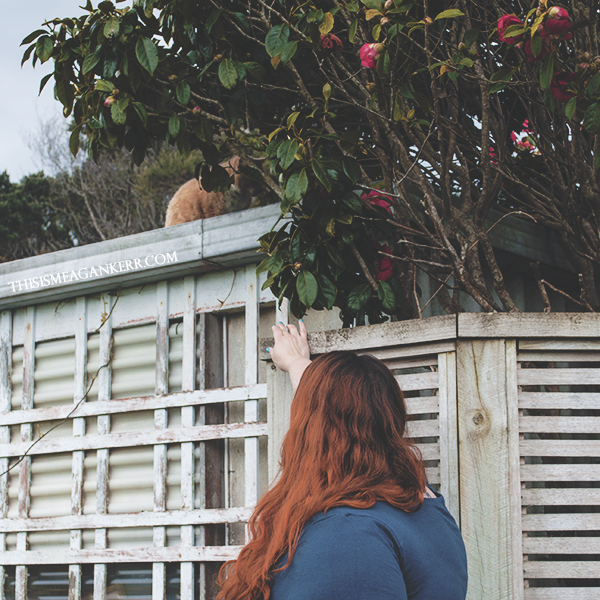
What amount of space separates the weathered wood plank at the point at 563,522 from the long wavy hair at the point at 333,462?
2.50 feet

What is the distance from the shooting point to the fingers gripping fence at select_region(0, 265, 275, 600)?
331cm

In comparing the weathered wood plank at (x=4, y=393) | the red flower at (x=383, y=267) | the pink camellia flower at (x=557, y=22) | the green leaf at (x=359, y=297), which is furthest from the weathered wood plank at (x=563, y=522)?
the weathered wood plank at (x=4, y=393)

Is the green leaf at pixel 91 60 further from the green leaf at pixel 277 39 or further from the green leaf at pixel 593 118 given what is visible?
the green leaf at pixel 593 118

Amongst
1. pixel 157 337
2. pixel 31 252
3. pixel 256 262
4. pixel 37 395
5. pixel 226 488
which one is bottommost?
pixel 226 488

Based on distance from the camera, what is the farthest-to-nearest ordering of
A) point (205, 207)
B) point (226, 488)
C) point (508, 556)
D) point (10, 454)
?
point (205, 207) < point (10, 454) < point (226, 488) < point (508, 556)

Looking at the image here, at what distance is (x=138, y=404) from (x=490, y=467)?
2.18 meters

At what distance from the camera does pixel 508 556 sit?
75.8 inches

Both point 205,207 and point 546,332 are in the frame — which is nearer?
point 546,332

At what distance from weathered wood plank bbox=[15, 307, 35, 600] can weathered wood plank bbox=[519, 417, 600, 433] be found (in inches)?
120

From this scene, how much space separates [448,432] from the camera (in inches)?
80.0

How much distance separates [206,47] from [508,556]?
243 cm

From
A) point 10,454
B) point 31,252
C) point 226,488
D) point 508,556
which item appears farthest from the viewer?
point 31,252

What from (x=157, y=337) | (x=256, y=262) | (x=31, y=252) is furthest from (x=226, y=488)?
(x=31, y=252)

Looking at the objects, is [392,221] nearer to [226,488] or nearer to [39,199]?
[226,488]
